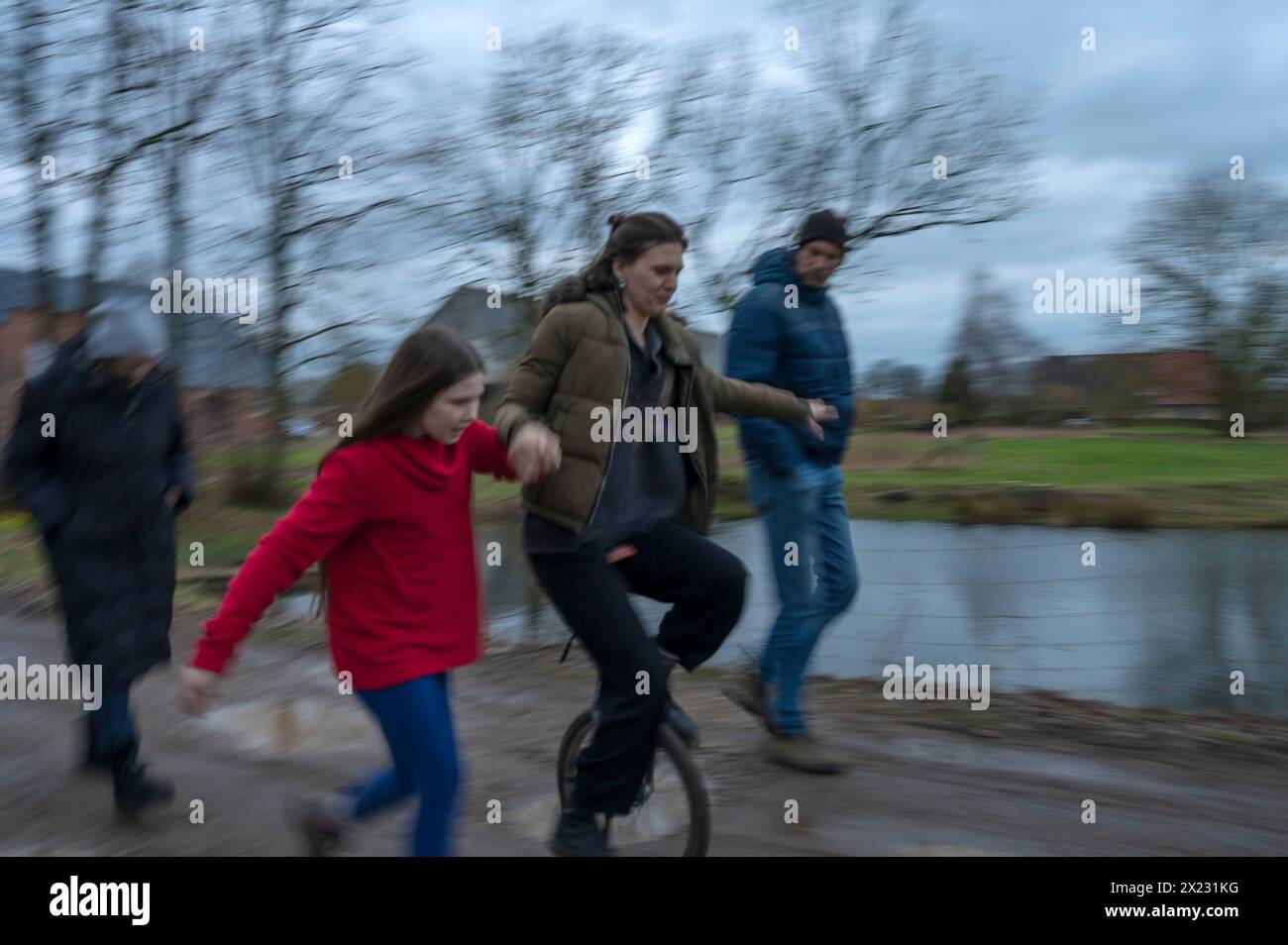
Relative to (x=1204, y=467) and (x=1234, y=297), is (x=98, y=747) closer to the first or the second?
(x=1204, y=467)

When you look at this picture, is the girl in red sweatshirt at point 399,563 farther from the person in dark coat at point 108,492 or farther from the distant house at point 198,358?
the distant house at point 198,358

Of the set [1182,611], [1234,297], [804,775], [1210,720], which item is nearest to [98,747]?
[804,775]

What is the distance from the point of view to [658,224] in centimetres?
355

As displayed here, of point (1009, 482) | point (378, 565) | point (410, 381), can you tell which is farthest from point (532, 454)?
point (1009, 482)

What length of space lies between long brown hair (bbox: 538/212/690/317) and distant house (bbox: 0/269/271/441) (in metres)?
10.7

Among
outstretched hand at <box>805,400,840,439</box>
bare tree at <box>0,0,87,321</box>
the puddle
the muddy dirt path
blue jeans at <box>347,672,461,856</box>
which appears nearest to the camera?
blue jeans at <box>347,672,461,856</box>

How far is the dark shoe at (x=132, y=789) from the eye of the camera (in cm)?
443

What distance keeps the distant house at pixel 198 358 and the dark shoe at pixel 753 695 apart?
9.87 meters

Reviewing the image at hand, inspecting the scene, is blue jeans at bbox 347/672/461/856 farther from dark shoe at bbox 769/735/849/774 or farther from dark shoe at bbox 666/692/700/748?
dark shoe at bbox 769/735/849/774

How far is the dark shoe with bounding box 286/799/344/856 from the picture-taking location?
3.46m

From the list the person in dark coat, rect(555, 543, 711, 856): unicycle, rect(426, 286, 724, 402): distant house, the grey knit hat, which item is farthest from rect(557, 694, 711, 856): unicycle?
rect(426, 286, 724, 402): distant house

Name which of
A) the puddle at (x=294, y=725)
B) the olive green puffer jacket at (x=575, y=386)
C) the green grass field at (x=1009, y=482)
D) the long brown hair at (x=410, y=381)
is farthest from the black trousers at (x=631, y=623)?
the green grass field at (x=1009, y=482)

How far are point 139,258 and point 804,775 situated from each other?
1186cm

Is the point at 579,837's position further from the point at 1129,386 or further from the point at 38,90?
the point at 1129,386
